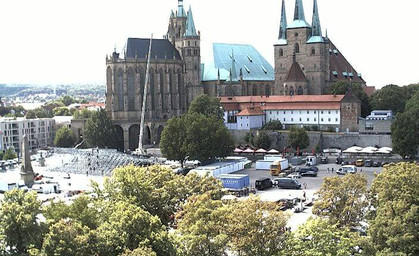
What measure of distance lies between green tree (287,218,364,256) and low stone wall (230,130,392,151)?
202 ft

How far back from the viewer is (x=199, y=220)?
1432 inches

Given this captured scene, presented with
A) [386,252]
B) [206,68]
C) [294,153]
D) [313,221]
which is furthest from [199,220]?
[206,68]

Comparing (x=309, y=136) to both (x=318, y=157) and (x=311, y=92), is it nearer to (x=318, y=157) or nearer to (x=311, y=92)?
(x=318, y=157)

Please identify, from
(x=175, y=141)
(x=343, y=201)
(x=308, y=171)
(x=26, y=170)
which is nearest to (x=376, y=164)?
(x=308, y=171)

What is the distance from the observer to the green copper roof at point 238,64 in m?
128

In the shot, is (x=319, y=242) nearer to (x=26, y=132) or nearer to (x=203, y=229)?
(x=203, y=229)

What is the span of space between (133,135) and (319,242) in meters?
88.4

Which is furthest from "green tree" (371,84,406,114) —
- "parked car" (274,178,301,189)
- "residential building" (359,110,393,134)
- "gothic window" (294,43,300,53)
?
"parked car" (274,178,301,189)

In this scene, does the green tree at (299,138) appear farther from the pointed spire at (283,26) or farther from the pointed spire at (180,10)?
the pointed spire at (180,10)

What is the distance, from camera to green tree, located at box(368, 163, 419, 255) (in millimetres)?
36000

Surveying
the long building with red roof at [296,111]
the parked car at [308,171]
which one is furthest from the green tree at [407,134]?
the long building with red roof at [296,111]

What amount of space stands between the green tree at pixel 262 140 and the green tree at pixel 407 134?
2236cm

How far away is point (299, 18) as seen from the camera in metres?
122

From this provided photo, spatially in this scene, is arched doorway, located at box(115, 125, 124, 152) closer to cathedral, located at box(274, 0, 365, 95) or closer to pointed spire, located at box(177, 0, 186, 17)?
pointed spire, located at box(177, 0, 186, 17)
